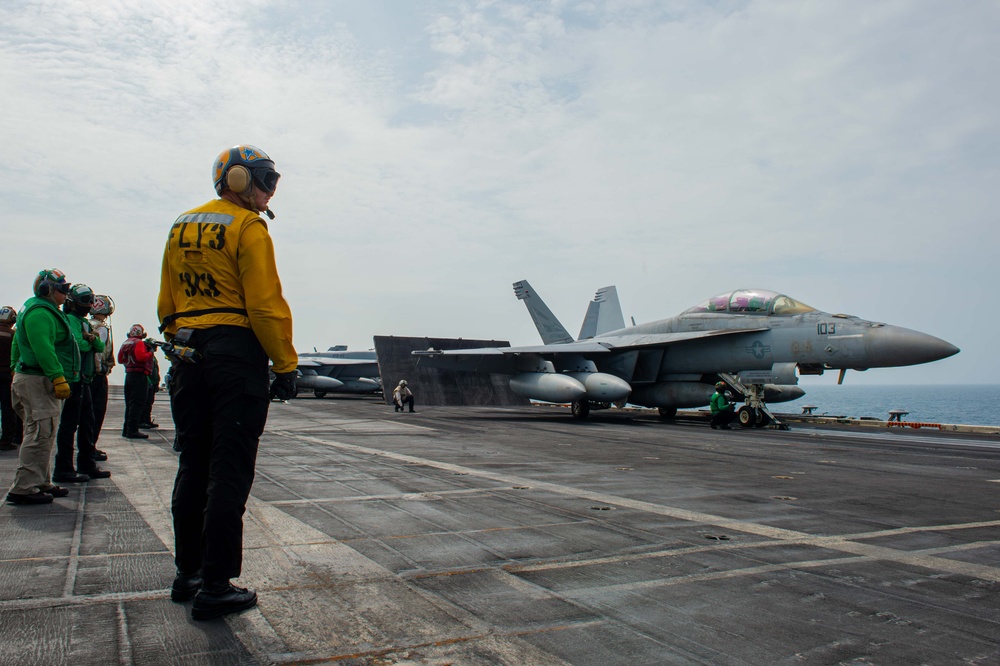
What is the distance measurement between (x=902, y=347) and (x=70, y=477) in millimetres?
15082

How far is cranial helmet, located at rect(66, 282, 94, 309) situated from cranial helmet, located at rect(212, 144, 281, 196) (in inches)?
152

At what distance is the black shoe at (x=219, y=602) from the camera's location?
2871 mm

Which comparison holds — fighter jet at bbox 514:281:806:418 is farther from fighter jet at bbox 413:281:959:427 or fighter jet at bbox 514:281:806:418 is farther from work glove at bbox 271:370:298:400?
work glove at bbox 271:370:298:400

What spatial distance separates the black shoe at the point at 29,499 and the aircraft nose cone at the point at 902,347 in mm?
15132

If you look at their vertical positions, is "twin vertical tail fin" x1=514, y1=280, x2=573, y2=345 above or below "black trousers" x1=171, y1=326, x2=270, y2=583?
above

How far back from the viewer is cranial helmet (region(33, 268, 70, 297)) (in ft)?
19.0

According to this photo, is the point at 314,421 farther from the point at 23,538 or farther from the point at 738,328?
the point at 23,538

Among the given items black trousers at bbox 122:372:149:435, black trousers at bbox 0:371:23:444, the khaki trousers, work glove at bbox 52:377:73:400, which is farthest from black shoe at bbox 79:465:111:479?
black trousers at bbox 122:372:149:435

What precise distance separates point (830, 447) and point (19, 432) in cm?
1282

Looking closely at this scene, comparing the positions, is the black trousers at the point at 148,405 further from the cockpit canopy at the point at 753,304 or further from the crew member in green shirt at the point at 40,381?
the cockpit canopy at the point at 753,304

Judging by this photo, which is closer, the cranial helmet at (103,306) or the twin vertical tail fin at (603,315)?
the cranial helmet at (103,306)

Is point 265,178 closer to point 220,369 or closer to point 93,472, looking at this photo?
point 220,369

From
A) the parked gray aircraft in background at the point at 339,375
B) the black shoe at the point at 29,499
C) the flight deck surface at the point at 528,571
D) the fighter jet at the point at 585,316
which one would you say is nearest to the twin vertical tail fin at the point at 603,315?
the fighter jet at the point at 585,316

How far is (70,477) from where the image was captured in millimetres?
6543
